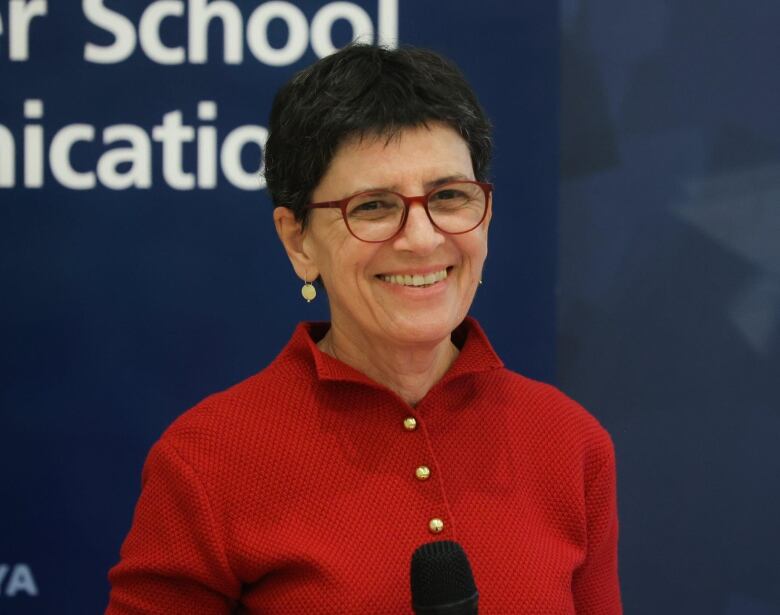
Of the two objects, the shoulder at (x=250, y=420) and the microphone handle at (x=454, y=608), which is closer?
the microphone handle at (x=454, y=608)

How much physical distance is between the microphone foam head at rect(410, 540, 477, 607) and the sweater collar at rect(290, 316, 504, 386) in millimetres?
408

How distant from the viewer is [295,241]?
1725mm

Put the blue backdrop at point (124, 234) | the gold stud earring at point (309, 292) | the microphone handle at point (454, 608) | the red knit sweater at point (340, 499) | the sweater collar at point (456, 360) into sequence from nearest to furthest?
1. the microphone handle at point (454, 608)
2. the red knit sweater at point (340, 499)
3. the sweater collar at point (456, 360)
4. the gold stud earring at point (309, 292)
5. the blue backdrop at point (124, 234)

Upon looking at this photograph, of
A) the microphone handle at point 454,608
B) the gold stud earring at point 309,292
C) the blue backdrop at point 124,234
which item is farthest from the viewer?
the blue backdrop at point 124,234

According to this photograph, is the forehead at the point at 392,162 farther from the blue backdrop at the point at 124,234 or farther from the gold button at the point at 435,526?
the blue backdrop at the point at 124,234

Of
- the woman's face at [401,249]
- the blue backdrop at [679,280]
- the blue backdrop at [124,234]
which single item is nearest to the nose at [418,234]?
the woman's face at [401,249]

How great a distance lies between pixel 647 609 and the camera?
117 inches

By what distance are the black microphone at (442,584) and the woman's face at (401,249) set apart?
1.35ft

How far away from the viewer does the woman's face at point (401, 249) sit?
1.55 metres

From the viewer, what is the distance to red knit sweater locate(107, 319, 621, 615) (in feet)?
5.05

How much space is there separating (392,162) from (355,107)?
Answer: 102mm

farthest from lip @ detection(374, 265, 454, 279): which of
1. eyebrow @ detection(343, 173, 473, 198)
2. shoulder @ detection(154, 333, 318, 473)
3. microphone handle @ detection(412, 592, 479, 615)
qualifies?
microphone handle @ detection(412, 592, 479, 615)

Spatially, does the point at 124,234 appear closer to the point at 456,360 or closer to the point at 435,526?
the point at 456,360

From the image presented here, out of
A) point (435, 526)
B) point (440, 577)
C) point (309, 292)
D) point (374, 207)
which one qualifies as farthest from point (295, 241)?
point (440, 577)
